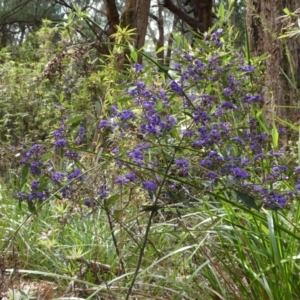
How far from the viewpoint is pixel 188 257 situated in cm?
218

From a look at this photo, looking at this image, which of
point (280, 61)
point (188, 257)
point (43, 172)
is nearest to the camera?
point (43, 172)

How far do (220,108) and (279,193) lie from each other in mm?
300

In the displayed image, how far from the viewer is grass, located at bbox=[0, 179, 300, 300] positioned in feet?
6.10

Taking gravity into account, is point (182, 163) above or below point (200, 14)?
below

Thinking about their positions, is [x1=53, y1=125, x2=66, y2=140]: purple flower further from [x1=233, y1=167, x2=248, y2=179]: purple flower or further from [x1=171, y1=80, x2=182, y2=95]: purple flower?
[x1=233, y1=167, x2=248, y2=179]: purple flower

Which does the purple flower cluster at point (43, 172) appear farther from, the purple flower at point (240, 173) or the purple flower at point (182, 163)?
the purple flower at point (240, 173)

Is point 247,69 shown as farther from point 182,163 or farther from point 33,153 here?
point 33,153

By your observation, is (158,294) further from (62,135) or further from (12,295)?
(62,135)

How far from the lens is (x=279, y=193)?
1.62 metres

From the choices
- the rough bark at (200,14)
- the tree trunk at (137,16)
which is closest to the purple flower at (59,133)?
the tree trunk at (137,16)

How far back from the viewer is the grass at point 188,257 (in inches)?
73.2

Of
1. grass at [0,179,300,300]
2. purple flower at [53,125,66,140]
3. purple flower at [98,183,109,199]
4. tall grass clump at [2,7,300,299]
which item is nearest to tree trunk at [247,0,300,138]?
grass at [0,179,300,300]

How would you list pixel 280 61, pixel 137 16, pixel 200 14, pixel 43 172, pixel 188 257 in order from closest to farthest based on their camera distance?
1. pixel 43 172
2. pixel 188 257
3. pixel 280 61
4. pixel 137 16
5. pixel 200 14

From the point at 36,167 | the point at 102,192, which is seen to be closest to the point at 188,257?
the point at 102,192
